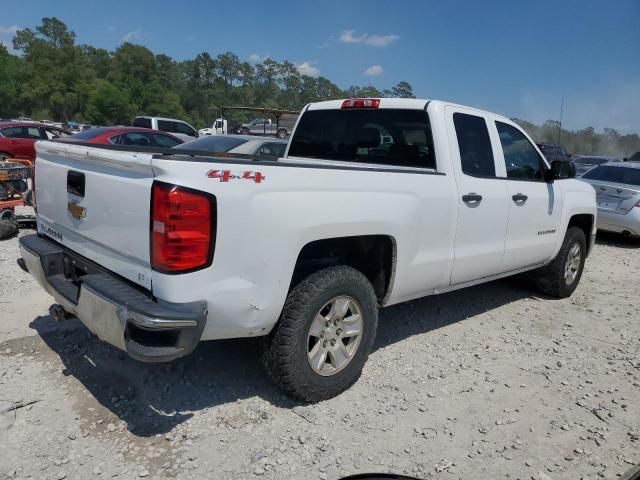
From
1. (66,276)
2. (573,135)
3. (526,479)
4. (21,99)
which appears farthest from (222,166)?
(21,99)

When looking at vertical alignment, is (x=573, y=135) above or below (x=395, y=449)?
above

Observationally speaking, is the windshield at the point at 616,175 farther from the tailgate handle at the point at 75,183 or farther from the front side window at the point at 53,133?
the front side window at the point at 53,133

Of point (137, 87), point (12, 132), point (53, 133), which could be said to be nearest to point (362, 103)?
point (12, 132)

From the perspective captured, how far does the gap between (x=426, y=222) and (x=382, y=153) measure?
87 cm

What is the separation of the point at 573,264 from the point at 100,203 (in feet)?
17.2

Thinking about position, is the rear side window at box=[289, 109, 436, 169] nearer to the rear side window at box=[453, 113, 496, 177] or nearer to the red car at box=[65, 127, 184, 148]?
the rear side window at box=[453, 113, 496, 177]

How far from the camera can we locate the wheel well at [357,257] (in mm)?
3225

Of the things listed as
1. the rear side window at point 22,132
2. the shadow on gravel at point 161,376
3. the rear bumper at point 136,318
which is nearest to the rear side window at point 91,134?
the rear side window at point 22,132

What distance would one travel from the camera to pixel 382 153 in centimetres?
421

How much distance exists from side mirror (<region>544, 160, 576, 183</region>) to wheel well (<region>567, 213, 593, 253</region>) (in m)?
0.93

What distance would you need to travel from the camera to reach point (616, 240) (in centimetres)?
1050

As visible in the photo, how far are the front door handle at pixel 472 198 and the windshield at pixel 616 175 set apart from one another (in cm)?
771

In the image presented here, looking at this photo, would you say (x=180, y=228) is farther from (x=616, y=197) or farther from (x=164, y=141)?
(x=164, y=141)

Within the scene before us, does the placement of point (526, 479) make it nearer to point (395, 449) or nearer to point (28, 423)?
point (395, 449)
